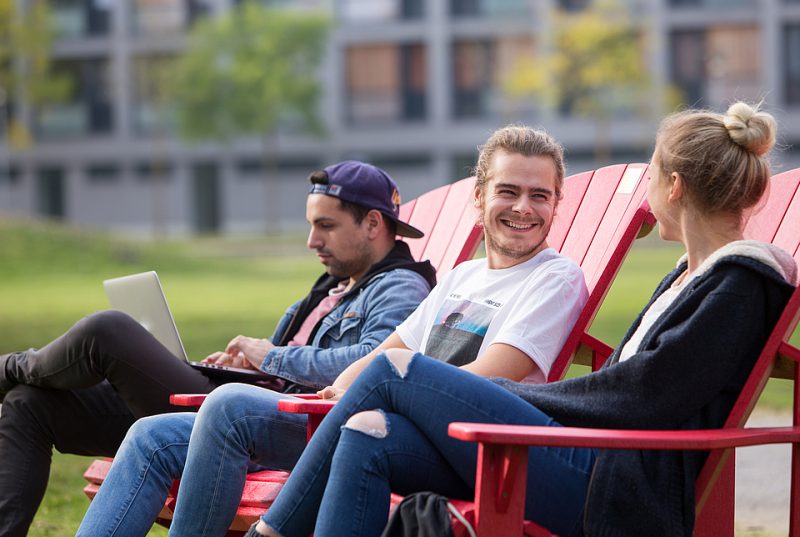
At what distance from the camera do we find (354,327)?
13.2 feet

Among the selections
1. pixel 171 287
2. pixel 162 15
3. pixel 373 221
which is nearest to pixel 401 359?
pixel 373 221

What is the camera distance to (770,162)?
295 cm

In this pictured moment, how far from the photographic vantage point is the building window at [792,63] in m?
41.2

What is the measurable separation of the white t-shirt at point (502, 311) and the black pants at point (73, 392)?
0.77 m

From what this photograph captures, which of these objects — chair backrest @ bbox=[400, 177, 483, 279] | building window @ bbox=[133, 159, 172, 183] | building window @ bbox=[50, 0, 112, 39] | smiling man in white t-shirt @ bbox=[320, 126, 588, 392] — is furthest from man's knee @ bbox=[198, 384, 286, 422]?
building window @ bbox=[50, 0, 112, 39]

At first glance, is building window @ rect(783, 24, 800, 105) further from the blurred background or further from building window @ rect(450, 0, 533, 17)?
building window @ rect(450, 0, 533, 17)

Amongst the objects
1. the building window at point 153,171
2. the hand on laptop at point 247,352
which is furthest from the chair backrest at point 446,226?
the building window at point 153,171

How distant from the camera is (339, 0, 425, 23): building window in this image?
144ft

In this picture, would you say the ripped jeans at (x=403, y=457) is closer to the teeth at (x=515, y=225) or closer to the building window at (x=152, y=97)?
the teeth at (x=515, y=225)

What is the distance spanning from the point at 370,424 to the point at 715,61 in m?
40.7

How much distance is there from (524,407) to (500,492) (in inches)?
9.8

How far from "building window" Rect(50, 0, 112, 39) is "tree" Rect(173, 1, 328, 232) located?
6.49 meters

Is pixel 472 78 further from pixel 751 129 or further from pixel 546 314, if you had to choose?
pixel 751 129

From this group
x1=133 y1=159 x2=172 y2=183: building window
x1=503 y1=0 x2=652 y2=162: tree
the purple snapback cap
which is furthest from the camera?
x1=133 y1=159 x2=172 y2=183: building window
